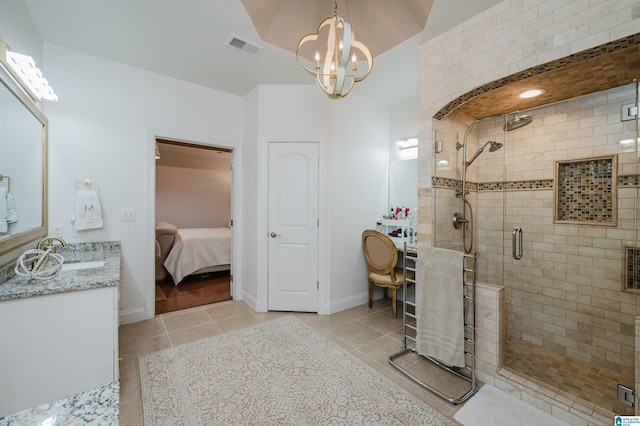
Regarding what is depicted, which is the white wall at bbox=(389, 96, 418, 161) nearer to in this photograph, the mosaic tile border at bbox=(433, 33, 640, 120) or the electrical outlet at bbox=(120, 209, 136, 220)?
the mosaic tile border at bbox=(433, 33, 640, 120)

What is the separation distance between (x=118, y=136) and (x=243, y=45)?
63.2 inches

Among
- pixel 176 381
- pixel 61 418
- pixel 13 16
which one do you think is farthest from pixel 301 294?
pixel 13 16

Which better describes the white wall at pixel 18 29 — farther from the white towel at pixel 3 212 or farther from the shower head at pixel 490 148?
the shower head at pixel 490 148

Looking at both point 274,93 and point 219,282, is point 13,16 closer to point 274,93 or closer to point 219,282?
point 274,93

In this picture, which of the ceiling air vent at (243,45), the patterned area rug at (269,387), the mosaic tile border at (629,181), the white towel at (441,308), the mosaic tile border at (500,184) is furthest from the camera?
the ceiling air vent at (243,45)

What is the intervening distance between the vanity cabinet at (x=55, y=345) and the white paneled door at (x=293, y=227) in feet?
5.74

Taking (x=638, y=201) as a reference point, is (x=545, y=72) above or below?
above

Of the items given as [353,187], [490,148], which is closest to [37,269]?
[353,187]

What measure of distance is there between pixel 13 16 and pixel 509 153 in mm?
3948

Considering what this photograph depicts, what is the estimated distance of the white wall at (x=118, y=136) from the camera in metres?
2.54

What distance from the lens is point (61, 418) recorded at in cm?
49

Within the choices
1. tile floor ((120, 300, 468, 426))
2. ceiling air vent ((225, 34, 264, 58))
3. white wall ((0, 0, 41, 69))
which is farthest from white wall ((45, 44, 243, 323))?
ceiling air vent ((225, 34, 264, 58))

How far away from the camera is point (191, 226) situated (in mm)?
7422

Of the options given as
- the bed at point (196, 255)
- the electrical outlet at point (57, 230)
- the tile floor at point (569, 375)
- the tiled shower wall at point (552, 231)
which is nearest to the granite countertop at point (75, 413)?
the tiled shower wall at point (552, 231)
